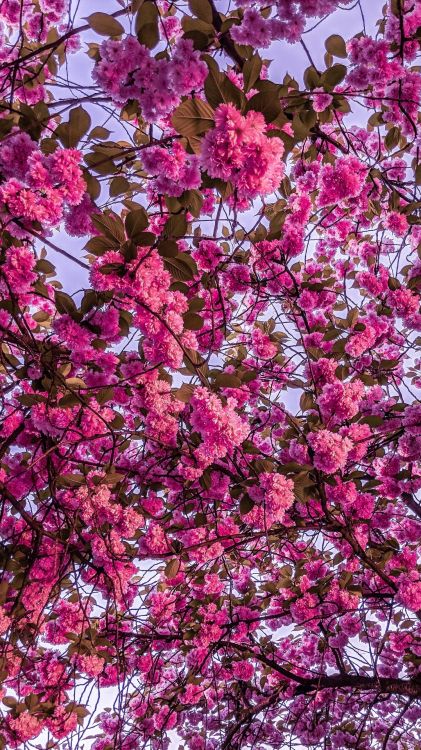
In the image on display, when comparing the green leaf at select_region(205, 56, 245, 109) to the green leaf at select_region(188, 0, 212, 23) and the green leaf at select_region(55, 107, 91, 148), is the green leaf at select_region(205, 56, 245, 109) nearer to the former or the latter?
the green leaf at select_region(188, 0, 212, 23)

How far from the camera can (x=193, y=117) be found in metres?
1.85

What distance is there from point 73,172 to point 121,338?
1101mm

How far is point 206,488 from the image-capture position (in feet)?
11.4

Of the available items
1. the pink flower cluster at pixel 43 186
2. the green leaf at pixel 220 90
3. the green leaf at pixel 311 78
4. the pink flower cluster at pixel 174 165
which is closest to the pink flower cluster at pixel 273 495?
the pink flower cluster at pixel 174 165

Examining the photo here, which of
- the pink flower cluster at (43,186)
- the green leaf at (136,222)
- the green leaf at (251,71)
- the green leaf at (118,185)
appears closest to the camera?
the green leaf at (251,71)

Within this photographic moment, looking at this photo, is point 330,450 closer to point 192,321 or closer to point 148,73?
point 192,321

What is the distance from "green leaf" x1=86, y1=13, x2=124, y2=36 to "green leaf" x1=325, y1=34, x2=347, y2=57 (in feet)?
4.04

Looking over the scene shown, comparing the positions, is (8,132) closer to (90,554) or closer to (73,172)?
(73,172)

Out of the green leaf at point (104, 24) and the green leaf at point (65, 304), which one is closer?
the green leaf at point (104, 24)

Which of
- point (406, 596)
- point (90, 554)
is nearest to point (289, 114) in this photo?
point (90, 554)

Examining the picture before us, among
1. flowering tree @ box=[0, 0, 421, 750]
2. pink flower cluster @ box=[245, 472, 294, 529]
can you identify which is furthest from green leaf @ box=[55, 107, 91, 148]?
pink flower cluster @ box=[245, 472, 294, 529]

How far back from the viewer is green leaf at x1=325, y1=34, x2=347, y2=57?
2.62m

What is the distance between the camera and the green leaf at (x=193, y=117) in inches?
71.2

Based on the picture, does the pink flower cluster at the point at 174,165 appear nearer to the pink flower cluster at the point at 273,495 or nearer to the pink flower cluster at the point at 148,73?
the pink flower cluster at the point at 148,73
